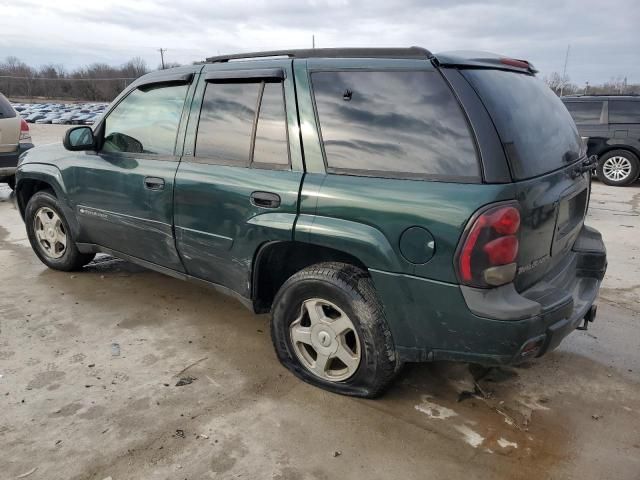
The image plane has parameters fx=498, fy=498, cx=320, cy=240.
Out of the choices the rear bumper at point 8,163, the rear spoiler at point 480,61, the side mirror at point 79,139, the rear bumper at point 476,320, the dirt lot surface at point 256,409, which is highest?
the rear spoiler at point 480,61

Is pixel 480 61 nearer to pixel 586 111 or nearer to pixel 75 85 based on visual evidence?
pixel 586 111

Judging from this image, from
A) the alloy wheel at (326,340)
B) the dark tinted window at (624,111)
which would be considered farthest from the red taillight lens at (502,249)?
the dark tinted window at (624,111)

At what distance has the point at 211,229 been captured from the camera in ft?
10.1

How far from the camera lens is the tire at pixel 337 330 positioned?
254cm

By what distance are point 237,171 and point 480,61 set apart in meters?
1.45

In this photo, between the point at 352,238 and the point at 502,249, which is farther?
the point at 352,238

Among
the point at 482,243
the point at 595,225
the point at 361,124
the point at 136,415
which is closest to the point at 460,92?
the point at 361,124

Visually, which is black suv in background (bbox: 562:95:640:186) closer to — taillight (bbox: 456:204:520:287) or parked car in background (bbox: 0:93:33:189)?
taillight (bbox: 456:204:520:287)

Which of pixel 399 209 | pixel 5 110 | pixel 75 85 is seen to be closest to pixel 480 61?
pixel 399 209

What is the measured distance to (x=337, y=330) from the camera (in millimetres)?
2688

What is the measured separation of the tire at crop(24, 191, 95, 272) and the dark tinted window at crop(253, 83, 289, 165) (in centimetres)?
234

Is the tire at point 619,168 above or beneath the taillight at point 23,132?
beneath

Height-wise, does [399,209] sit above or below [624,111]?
below

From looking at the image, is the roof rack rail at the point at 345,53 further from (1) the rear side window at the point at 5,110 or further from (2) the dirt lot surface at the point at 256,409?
(1) the rear side window at the point at 5,110
